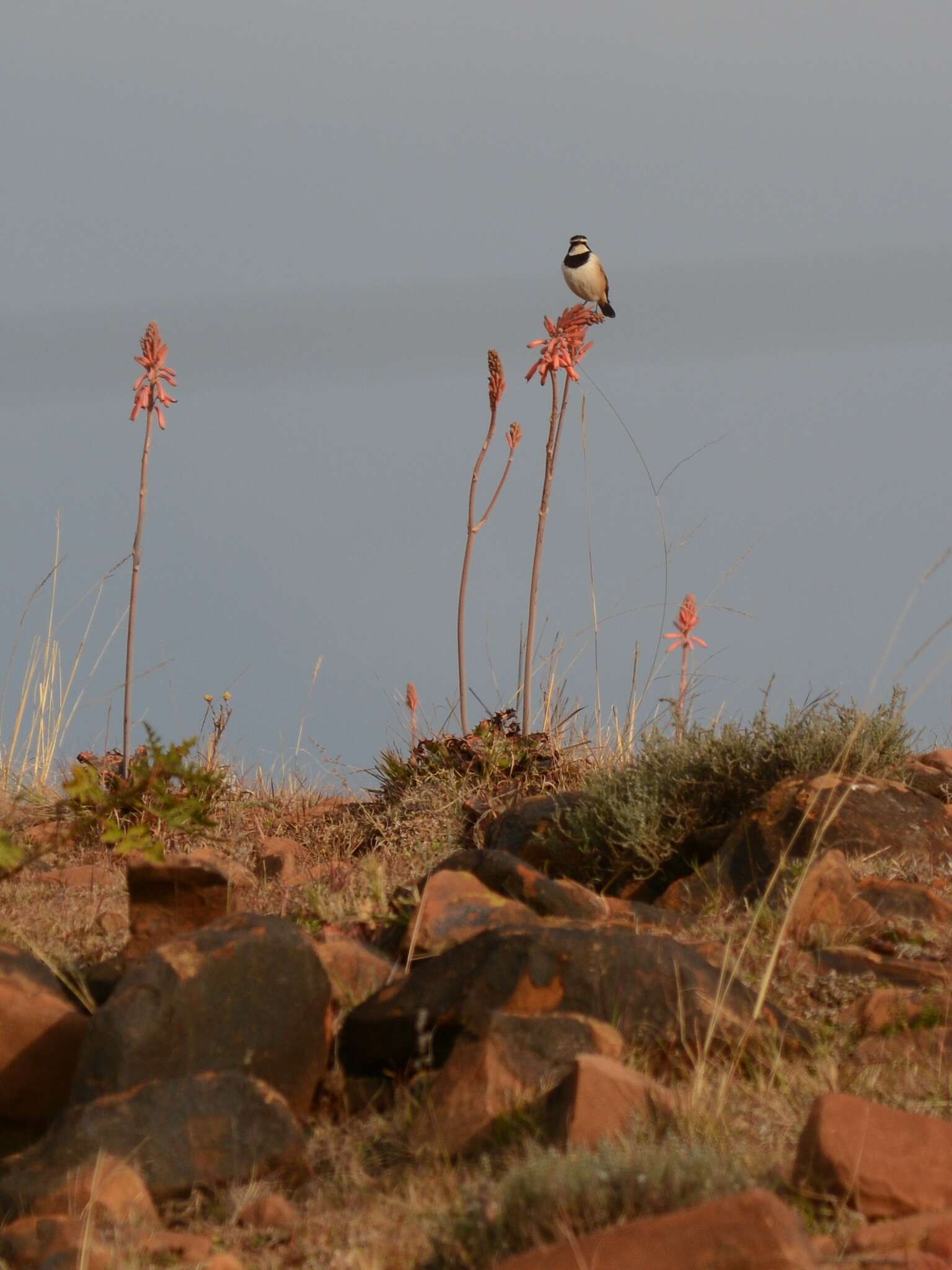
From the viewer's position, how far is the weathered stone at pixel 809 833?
16.3 ft

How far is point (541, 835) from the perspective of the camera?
5.71 meters

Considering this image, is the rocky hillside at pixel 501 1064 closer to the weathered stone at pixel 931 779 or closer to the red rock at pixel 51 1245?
the red rock at pixel 51 1245

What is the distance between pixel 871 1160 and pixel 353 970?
1622mm

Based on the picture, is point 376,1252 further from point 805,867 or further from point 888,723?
point 888,723

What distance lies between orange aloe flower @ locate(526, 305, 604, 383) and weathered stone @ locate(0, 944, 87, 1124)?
16.3ft

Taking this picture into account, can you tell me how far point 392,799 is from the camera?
7508 millimetres

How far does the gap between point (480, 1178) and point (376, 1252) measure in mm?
244

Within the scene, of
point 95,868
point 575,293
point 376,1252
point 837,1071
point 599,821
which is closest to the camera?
point 376,1252

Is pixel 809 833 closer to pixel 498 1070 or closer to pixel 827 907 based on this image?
pixel 827 907

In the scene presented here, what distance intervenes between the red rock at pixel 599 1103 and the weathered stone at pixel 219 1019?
73cm

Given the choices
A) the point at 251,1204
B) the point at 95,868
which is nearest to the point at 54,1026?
the point at 251,1204

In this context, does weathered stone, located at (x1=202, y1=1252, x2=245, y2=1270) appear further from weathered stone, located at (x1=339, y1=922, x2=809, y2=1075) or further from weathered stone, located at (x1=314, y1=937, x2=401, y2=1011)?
weathered stone, located at (x1=314, y1=937, x2=401, y2=1011)

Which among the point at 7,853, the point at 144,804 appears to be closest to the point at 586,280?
the point at 144,804

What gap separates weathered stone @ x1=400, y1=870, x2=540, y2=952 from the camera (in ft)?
13.3
